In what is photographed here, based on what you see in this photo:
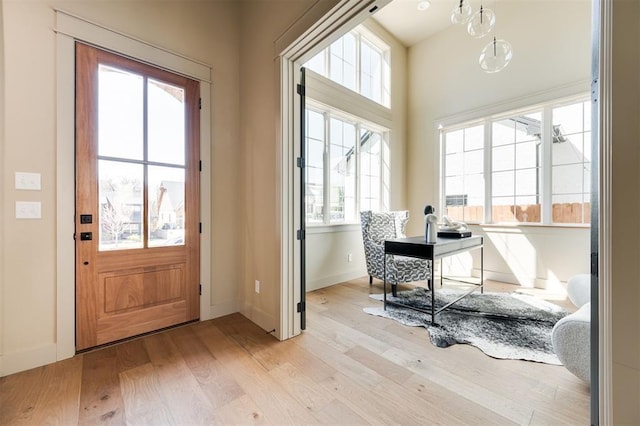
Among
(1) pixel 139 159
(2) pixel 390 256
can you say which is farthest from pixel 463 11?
(1) pixel 139 159

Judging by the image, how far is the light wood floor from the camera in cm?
139

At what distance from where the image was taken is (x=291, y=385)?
164cm

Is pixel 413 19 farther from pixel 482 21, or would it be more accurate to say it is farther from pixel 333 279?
pixel 333 279

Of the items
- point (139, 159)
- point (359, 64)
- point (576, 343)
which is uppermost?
point (359, 64)

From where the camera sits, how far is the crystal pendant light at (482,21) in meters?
2.36

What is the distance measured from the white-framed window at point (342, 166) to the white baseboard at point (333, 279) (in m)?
0.80

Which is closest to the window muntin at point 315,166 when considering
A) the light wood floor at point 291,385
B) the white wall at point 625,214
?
the light wood floor at point 291,385

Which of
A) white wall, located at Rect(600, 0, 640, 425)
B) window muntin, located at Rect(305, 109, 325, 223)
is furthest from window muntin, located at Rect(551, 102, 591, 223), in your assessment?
white wall, located at Rect(600, 0, 640, 425)

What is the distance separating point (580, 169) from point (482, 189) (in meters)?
1.13

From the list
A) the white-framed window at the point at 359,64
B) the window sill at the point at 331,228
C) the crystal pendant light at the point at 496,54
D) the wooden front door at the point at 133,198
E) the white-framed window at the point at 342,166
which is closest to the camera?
the wooden front door at the point at 133,198

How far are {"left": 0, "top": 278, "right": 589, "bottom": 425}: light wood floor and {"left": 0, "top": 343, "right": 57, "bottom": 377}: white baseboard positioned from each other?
59 millimetres

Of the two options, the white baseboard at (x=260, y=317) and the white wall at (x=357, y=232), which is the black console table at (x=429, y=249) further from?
the white baseboard at (x=260, y=317)

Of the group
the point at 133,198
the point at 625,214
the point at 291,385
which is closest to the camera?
the point at 625,214

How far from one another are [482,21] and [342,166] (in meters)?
2.27
